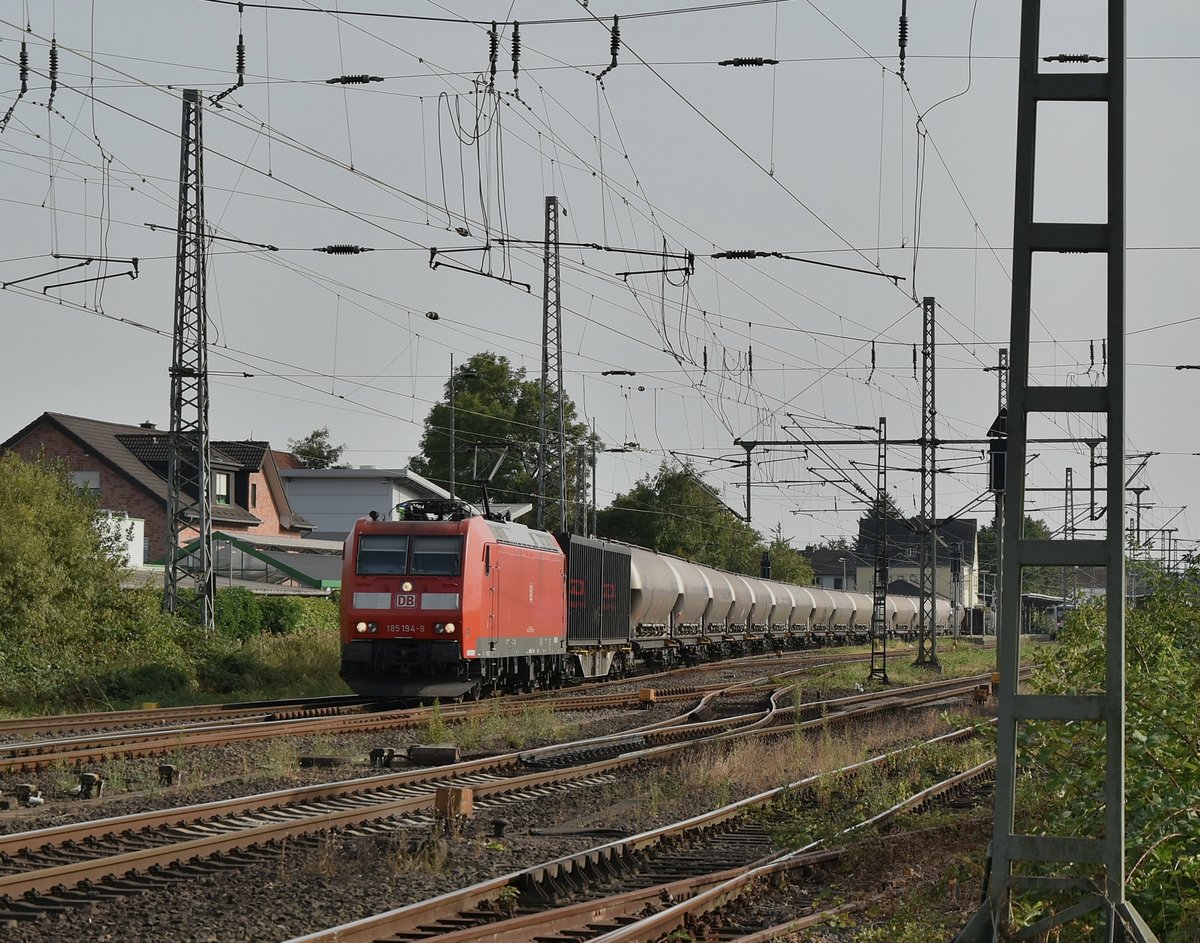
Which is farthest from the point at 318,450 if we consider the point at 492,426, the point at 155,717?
the point at 155,717

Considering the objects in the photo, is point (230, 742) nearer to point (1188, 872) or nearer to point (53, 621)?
point (53, 621)

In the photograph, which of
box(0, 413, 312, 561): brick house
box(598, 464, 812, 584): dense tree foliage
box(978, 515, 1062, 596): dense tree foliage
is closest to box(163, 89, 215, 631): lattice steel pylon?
Result: box(0, 413, 312, 561): brick house

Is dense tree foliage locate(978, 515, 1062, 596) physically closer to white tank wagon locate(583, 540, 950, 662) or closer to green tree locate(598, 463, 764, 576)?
green tree locate(598, 463, 764, 576)

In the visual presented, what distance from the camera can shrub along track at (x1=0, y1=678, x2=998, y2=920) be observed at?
8.80 meters

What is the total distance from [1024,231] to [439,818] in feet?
24.4

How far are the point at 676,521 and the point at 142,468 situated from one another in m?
26.5

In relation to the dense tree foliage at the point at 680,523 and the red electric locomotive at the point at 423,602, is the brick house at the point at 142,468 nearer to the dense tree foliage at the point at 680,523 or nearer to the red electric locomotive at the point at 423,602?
A: the dense tree foliage at the point at 680,523

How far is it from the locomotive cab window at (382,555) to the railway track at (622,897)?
38.6 ft

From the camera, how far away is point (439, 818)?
11.5m

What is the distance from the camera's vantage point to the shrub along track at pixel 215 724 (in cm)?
1523

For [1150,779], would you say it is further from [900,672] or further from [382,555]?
[900,672]

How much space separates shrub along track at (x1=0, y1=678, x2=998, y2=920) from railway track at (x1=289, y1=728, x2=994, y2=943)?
1.98 metres

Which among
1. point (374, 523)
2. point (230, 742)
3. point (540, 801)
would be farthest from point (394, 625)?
point (540, 801)

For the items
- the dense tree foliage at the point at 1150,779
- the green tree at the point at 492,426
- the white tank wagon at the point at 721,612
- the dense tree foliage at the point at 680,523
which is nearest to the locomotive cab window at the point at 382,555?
the white tank wagon at the point at 721,612
